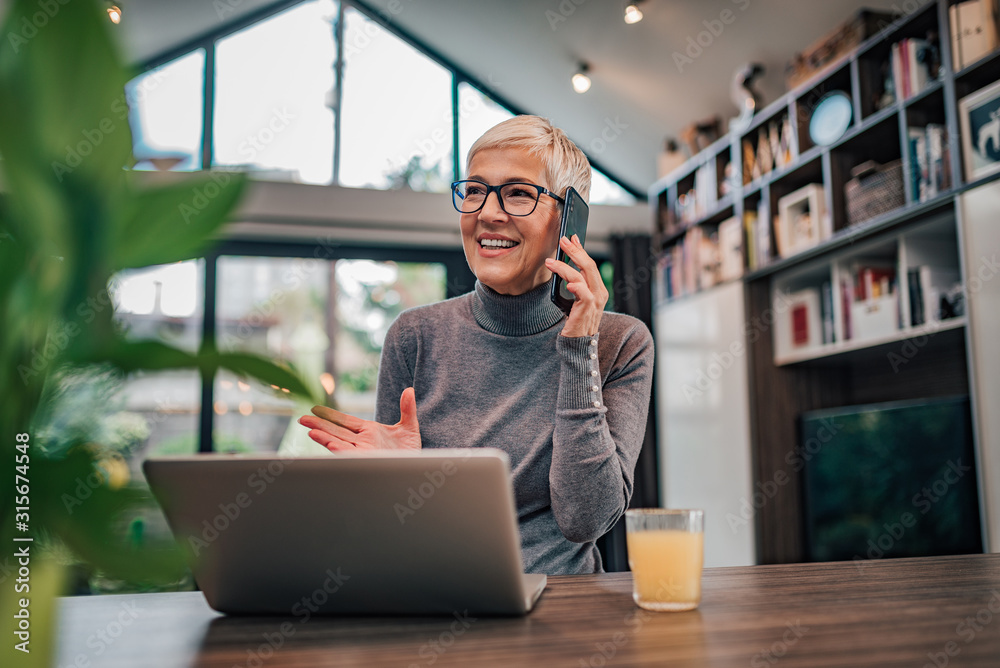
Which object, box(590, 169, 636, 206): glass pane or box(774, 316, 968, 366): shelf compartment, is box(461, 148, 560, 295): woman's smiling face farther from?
box(590, 169, 636, 206): glass pane

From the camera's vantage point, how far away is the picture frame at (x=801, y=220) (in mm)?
3037

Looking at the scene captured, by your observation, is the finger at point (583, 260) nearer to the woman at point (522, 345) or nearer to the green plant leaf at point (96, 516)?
the woman at point (522, 345)

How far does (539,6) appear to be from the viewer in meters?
3.96

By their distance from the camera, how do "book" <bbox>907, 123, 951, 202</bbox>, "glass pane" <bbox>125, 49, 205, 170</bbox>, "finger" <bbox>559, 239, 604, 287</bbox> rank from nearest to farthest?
"finger" <bbox>559, 239, 604, 287</bbox> < "book" <bbox>907, 123, 951, 202</bbox> < "glass pane" <bbox>125, 49, 205, 170</bbox>

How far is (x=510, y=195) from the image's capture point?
133 centimetres

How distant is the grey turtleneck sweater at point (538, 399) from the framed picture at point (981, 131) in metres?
1.49

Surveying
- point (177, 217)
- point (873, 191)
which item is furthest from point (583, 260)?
point (873, 191)

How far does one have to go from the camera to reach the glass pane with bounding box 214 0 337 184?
4.58m

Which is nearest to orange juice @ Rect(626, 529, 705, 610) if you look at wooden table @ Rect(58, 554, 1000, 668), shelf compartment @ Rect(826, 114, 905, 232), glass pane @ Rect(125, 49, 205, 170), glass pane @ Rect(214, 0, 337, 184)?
wooden table @ Rect(58, 554, 1000, 668)

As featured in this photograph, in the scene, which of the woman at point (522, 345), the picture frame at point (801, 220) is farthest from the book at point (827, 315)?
the woman at point (522, 345)

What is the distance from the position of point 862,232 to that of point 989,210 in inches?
22.2

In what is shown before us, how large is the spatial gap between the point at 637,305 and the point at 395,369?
335cm

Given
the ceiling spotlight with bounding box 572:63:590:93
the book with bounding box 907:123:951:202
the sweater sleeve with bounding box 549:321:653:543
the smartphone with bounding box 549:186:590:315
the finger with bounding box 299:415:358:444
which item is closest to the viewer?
the finger with bounding box 299:415:358:444

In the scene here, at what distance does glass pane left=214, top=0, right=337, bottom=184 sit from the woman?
3378 millimetres
